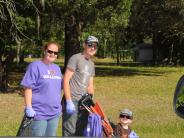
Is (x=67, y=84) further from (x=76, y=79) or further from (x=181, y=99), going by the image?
(x=181, y=99)

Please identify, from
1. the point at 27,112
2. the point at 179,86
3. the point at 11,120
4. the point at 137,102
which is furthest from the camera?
the point at 137,102

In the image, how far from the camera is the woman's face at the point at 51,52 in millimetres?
6801

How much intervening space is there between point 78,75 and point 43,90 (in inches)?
31.0

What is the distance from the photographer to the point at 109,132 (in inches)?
272

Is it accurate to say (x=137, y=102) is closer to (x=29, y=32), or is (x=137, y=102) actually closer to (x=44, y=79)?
(x=29, y=32)

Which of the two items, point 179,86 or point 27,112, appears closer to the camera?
point 179,86

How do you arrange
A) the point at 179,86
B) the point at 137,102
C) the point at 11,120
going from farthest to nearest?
the point at 137,102 < the point at 11,120 < the point at 179,86

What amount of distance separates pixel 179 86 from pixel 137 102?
14.1 metres

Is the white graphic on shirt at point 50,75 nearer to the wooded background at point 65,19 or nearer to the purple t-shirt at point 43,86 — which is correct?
the purple t-shirt at point 43,86

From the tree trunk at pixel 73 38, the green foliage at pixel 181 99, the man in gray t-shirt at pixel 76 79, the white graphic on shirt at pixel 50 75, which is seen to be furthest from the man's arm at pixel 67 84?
the tree trunk at pixel 73 38

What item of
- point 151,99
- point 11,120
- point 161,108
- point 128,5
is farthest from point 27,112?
point 128,5

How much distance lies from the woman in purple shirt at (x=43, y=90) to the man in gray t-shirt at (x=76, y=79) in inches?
15.3

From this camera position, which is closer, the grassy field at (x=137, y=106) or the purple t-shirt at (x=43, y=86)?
the purple t-shirt at (x=43, y=86)

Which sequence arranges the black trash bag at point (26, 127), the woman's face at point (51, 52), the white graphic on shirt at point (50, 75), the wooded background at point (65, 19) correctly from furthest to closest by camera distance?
1. the wooded background at point (65, 19)
2. the woman's face at point (51, 52)
3. the white graphic on shirt at point (50, 75)
4. the black trash bag at point (26, 127)
